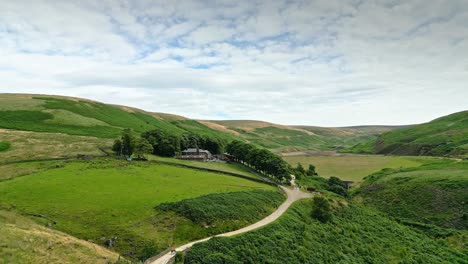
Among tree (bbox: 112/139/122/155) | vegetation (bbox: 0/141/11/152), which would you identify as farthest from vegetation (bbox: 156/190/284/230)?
vegetation (bbox: 0/141/11/152)

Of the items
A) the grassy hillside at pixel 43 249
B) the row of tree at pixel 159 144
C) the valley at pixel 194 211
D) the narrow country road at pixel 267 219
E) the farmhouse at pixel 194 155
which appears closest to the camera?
A: the grassy hillside at pixel 43 249

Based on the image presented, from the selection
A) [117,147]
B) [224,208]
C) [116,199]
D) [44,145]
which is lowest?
[116,199]

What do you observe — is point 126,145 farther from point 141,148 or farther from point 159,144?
point 159,144

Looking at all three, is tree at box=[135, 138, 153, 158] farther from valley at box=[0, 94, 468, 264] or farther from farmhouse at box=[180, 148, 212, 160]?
farmhouse at box=[180, 148, 212, 160]

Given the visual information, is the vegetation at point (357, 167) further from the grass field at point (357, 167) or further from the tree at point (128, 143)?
the tree at point (128, 143)

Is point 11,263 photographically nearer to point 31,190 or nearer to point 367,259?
point 31,190

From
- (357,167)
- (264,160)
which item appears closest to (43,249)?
(264,160)

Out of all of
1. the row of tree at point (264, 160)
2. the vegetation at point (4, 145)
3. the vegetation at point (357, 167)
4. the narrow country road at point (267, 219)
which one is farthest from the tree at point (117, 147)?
the vegetation at point (357, 167)
